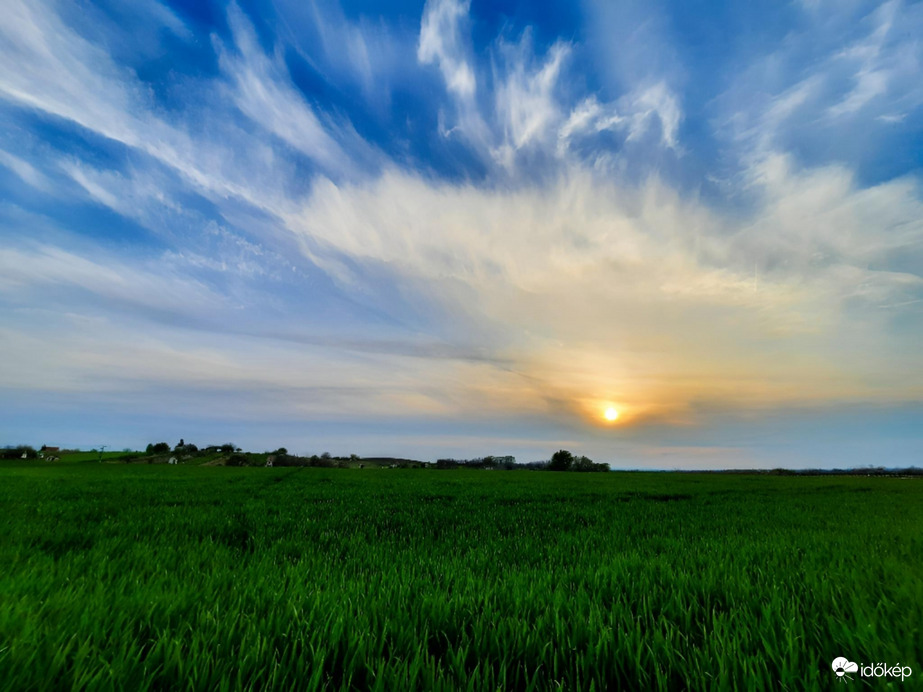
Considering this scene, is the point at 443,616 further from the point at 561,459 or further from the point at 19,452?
the point at 19,452

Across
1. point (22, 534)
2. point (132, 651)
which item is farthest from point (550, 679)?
point (22, 534)

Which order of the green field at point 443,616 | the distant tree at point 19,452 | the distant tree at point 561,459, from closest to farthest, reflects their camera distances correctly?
the green field at point 443,616
the distant tree at point 19,452
the distant tree at point 561,459

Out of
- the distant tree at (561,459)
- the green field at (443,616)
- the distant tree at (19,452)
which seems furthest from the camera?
the distant tree at (561,459)

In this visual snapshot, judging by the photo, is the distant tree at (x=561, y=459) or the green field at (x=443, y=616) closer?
the green field at (x=443, y=616)

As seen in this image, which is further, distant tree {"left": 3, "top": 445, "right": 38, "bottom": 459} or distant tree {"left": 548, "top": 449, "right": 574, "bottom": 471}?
distant tree {"left": 548, "top": 449, "right": 574, "bottom": 471}

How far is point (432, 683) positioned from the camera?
67.1 inches

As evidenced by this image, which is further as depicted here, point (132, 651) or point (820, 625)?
point (820, 625)

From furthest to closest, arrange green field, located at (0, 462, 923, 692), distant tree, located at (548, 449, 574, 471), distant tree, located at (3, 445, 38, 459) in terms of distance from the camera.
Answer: distant tree, located at (548, 449, 574, 471)
distant tree, located at (3, 445, 38, 459)
green field, located at (0, 462, 923, 692)

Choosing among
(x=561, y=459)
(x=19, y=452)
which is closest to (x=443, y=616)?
(x=561, y=459)

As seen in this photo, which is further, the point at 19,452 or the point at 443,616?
the point at 19,452

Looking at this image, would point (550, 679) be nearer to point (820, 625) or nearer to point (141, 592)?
point (820, 625)

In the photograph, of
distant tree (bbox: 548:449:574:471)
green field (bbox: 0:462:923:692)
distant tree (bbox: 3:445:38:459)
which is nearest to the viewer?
green field (bbox: 0:462:923:692)

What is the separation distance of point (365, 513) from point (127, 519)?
4.71m

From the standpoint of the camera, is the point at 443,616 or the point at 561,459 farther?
the point at 561,459
